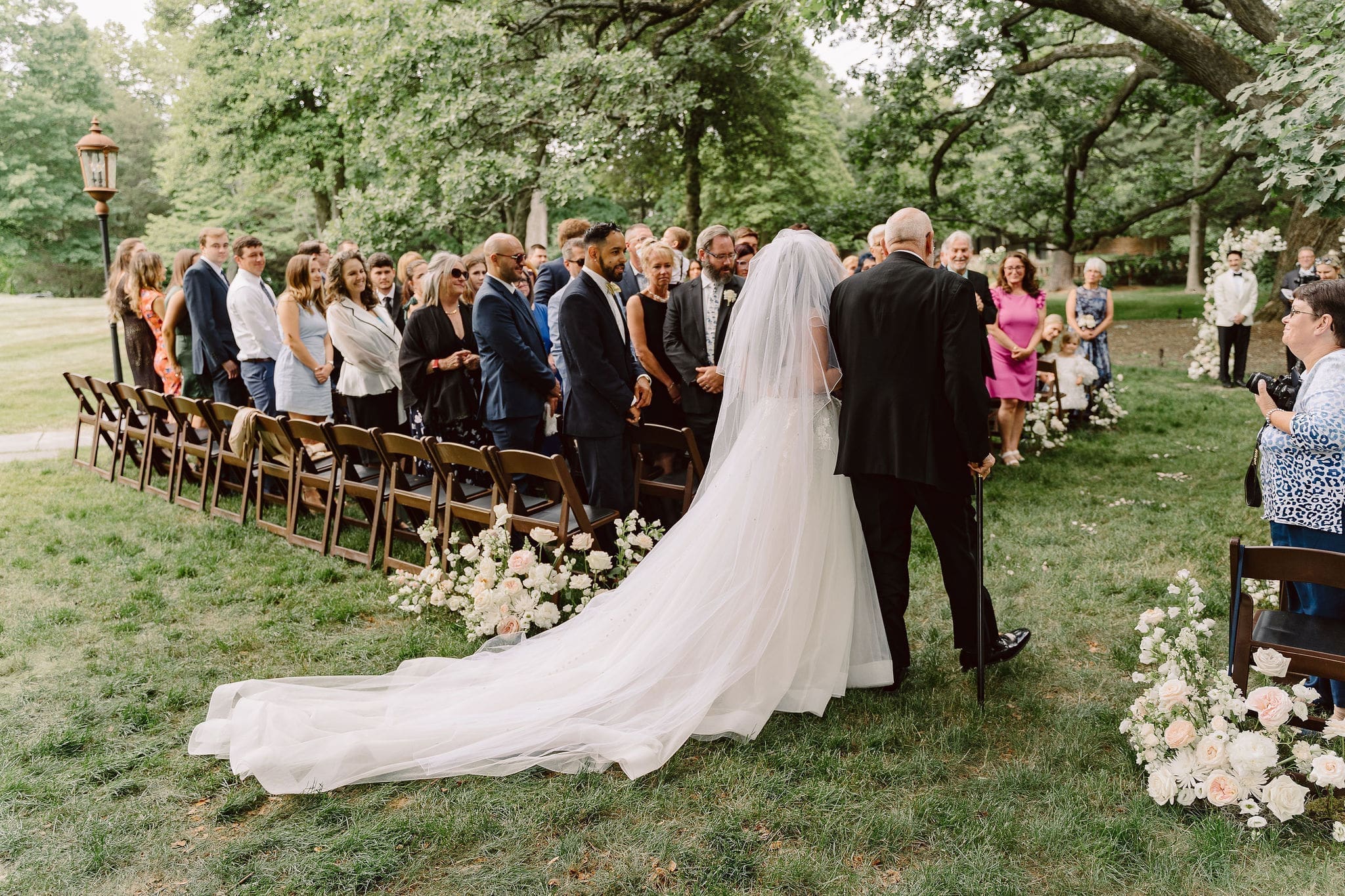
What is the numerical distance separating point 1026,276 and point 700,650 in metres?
6.16

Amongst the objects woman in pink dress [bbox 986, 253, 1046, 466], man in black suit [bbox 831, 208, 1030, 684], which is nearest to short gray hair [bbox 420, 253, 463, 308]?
man in black suit [bbox 831, 208, 1030, 684]

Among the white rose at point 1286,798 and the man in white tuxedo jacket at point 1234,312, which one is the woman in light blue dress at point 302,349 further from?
the man in white tuxedo jacket at point 1234,312

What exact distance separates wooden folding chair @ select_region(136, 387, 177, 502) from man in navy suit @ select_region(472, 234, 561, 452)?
11.6ft

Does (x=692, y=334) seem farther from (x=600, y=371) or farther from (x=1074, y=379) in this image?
(x=1074, y=379)

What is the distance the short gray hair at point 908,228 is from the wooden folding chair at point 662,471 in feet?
5.91

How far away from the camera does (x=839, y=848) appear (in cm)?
317

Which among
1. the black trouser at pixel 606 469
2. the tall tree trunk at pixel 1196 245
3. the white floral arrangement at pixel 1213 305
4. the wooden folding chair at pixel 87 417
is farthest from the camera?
the tall tree trunk at pixel 1196 245

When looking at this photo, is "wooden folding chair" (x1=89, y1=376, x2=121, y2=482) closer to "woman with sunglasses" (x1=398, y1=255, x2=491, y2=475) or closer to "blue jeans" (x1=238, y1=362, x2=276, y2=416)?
"blue jeans" (x1=238, y1=362, x2=276, y2=416)

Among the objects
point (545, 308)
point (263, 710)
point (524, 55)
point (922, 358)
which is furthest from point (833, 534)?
point (524, 55)

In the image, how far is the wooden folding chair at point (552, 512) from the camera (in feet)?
15.9

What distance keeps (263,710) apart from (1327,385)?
176 inches

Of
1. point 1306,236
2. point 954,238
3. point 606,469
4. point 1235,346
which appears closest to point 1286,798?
point 606,469

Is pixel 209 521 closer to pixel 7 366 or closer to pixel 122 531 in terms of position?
pixel 122 531

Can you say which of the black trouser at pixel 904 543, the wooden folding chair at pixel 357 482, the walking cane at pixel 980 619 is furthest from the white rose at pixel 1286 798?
the wooden folding chair at pixel 357 482
